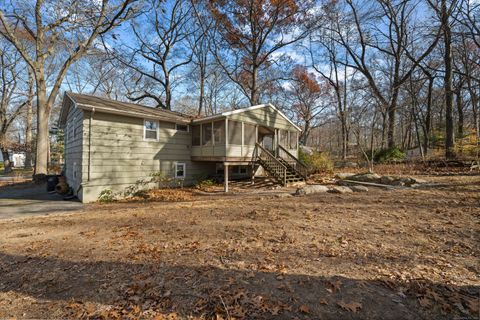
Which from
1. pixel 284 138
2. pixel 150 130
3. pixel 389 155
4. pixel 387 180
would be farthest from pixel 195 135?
pixel 389 155

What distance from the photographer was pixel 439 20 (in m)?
13.5

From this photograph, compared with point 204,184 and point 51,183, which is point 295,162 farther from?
point 51,183

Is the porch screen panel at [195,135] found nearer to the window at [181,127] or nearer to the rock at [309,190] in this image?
the window at [181,127]

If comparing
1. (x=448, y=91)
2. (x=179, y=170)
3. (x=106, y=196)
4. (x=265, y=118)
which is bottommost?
(x=106, y=196)

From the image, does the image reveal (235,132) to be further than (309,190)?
Yes

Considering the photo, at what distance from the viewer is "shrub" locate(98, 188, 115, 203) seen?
9.54 meters

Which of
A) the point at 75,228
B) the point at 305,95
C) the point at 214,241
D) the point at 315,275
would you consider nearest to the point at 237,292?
the point at 315,275

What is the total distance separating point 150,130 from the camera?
11180mm

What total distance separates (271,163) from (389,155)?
11.2 metres

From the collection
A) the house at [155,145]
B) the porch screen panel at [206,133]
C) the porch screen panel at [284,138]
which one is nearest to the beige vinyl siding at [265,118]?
the house at [155,145]

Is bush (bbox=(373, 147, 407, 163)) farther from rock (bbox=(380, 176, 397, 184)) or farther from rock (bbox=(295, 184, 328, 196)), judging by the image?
rock (bbox=(295, 184, 328, 196))

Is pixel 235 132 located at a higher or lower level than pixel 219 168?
higher

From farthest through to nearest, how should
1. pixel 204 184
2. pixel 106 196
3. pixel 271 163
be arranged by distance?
pixel 271 163 < pixel 204 184 < pixel 106 196

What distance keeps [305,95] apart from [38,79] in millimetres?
27061
